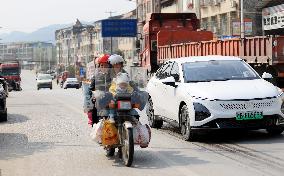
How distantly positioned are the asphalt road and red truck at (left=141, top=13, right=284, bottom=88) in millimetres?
6105

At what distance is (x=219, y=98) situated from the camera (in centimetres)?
1001

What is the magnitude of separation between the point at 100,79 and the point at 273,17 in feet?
144

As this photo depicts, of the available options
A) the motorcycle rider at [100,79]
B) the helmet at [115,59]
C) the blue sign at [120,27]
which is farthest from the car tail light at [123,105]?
the blue sign at [120,27]

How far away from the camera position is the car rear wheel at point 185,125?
10481 mm

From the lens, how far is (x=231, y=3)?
55281 mm

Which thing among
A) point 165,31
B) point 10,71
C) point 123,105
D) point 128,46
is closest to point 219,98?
point 123,105

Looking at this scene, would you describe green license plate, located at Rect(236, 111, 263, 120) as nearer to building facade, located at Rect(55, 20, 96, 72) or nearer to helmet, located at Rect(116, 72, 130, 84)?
helmet, located at Rect(116, 72, 130, 84)

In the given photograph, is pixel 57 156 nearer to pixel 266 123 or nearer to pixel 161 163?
pixel 161 163

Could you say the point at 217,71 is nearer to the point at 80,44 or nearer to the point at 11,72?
the point at 11,72

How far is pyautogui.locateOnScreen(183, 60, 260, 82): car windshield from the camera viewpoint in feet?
36.4

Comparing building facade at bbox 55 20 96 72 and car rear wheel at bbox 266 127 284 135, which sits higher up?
building facade at bbox 55 20 96 72

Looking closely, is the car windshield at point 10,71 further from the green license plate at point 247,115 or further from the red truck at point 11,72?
the green license plate at point 247,115

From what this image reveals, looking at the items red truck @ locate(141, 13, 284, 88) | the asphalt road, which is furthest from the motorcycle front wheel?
red truck @ locate(141, 13, 284, 88)

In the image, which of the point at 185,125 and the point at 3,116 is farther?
the point at 3,116
